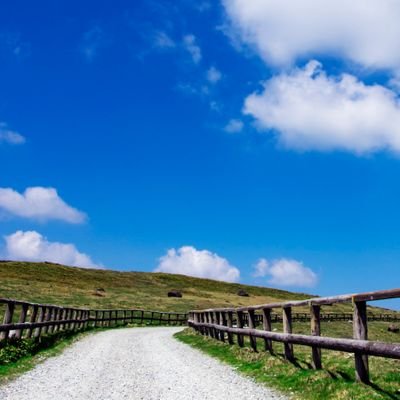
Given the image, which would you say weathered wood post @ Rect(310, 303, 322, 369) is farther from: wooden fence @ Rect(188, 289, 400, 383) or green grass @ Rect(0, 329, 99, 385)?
green grass @ Rect(0, 329, 99, 385)

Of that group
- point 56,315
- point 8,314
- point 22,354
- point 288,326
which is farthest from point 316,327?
point 56,315

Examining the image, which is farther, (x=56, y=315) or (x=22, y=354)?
(x=56, y=315)

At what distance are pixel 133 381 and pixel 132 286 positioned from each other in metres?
109

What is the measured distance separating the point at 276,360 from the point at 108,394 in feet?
16.4

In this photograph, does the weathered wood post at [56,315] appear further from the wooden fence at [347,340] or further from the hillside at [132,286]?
the hillside at [132,286]

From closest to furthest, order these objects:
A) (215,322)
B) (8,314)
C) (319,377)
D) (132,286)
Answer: (319,377) < (8,314) < (215,322) < (132,286)

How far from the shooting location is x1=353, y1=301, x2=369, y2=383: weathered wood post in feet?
27.7

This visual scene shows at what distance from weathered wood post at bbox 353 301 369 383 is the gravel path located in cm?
146

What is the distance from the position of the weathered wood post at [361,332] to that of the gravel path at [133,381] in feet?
4.79

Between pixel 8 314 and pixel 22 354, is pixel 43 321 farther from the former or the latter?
pixel 8 314

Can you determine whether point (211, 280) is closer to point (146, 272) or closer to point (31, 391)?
point (146, 272)

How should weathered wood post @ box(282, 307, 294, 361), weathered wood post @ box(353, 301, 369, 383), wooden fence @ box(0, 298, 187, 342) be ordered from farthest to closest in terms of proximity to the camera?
wooden fence @ box(0, 298, 187, 342) → weathered wood post @ box(282, 307, 294, 361) → weathered wood post @ box(353, 301, 369, 383)

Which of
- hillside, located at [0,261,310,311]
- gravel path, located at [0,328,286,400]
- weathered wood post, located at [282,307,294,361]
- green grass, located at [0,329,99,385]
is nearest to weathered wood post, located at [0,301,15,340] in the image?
green grass, located at [0,329,99,385]

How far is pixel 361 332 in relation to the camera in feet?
27.6
